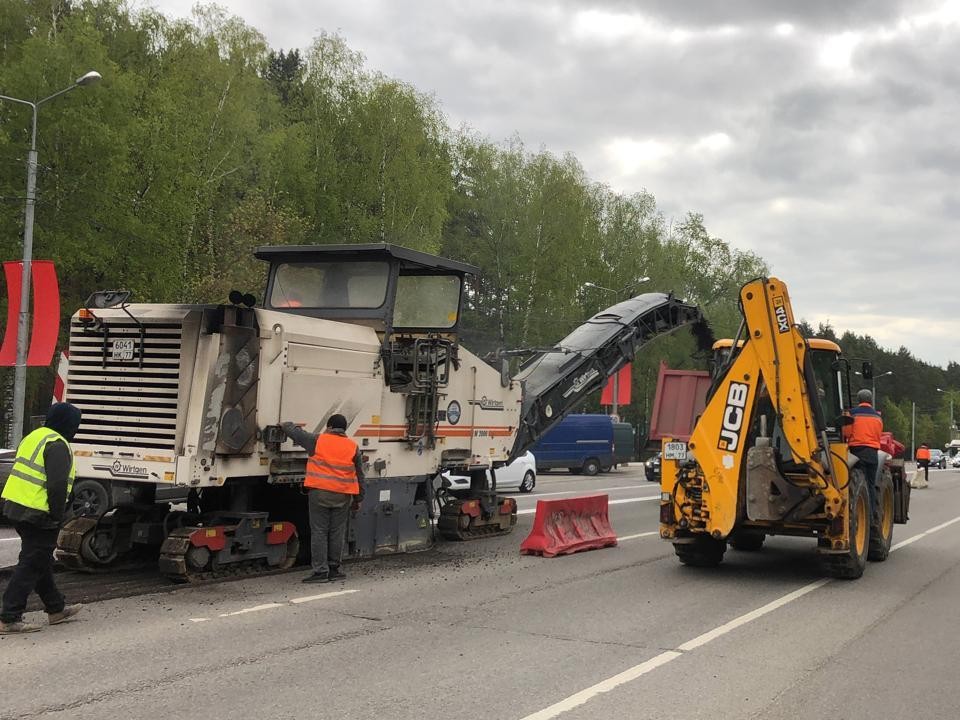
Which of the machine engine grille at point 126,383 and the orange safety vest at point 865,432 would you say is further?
the orange safety vest at point 865,432

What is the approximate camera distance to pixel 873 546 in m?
11.9

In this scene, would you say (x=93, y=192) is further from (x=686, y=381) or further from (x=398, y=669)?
(x=398, y=669)

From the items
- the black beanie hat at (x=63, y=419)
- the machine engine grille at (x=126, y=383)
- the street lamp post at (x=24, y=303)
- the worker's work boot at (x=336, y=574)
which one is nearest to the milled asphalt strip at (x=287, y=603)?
the worker's work boot at (x=336, y=574)

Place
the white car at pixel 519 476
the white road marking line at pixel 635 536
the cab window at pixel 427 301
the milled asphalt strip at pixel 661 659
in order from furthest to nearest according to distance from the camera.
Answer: the white car at pixel 519 476 → the white road marking line at pixel 635 536 → the cab window at pixel 427 301 → the milled asphalt strip at pixel 661 659

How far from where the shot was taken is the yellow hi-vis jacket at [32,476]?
7.11 m

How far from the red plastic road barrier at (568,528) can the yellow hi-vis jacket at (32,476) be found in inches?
245

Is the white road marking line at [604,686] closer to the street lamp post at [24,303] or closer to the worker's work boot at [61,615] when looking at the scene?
the worker's work boot at [61,615]

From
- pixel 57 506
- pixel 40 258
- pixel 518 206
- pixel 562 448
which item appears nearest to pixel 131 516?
pixel 57 506

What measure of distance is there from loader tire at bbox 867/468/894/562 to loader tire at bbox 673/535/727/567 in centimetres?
201

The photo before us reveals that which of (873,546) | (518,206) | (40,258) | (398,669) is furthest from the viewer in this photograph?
(518,206)

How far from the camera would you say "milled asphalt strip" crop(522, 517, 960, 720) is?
18.3 feet

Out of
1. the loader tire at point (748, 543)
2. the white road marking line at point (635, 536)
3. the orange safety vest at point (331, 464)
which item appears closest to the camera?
the orange safety vest at point (331, 464)

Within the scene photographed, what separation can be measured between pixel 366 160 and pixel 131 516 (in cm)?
2892

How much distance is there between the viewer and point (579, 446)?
1406 inches
